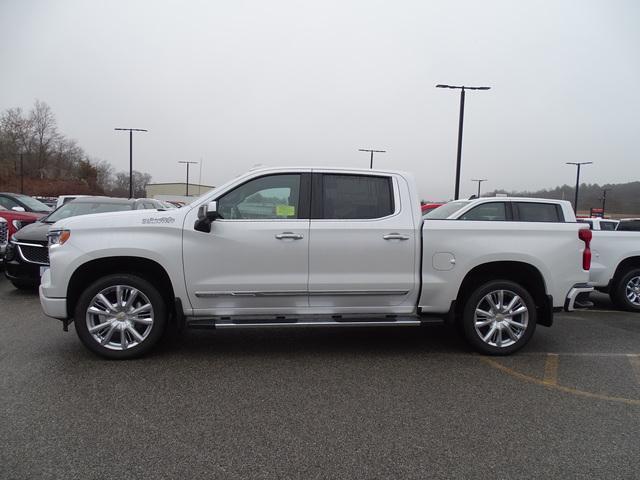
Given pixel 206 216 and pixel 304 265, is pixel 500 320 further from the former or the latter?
pixel 206 216

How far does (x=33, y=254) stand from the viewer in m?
7.56

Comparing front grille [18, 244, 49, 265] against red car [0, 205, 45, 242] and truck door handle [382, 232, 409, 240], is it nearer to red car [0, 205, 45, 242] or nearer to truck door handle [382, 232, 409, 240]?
red car [0, 205, 45, 242]

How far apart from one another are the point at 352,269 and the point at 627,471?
2.69m

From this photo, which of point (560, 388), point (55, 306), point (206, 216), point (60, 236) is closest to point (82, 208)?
point (60, 236)

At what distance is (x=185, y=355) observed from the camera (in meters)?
4.85

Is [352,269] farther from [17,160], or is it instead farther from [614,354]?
[17,160]

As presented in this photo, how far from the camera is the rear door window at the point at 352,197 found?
4.81 m

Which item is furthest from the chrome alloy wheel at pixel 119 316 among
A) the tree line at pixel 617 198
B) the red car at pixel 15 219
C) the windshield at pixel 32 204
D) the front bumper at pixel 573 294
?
the tree line at pixel 617 198

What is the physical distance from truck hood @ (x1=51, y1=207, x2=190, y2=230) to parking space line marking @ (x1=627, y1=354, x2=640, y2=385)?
468cm

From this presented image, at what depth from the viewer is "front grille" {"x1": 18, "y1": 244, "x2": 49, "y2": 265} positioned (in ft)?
24.7

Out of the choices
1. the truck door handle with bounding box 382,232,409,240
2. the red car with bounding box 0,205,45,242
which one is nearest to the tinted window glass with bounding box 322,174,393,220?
the truck door handle with bounding box 382,232,409,240

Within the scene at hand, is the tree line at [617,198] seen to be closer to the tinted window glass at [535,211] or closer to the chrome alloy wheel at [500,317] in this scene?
the tinted window glass at [535,211]

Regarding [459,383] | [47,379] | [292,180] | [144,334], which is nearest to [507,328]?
[459,383]

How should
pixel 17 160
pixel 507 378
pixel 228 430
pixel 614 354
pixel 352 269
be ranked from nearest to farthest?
pixel 228 430 → pixel 507 378 → pixel 352 269 → pixel 614 354 → pixel 17 160
